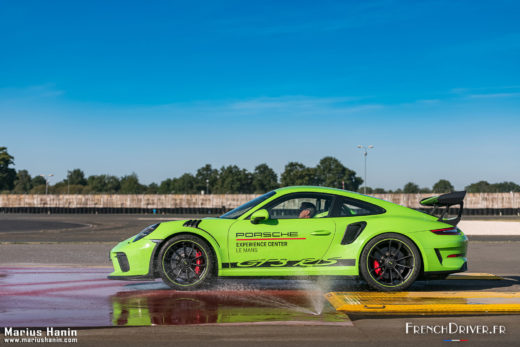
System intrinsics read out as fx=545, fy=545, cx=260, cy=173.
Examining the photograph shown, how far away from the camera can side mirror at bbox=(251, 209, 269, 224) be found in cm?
661

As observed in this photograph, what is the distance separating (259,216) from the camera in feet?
21.7

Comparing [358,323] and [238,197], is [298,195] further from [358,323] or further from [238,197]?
[238,197]

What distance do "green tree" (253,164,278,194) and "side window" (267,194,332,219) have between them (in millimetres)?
133773

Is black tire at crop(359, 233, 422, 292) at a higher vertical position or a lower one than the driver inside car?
lower

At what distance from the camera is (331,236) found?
263 inches

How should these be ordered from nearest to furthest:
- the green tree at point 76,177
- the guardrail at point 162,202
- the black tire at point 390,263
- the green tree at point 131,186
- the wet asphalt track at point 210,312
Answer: the wet asphalt track at point 210,312
the black tire at point 390,263
the guardrail at point 162,202
the green tree at point 131,186
the green tree at point 76,177

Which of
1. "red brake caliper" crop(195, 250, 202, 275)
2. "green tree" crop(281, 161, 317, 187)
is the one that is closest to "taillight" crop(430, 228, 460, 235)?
"red brake caliper" crop(195, 250, 202, 275)

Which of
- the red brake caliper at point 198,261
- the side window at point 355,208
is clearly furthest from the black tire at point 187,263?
the side window at point 355,208

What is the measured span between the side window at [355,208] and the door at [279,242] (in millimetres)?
244

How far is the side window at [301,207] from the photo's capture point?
688 centimetres

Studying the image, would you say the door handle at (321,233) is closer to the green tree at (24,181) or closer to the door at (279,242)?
the door at (279,242)

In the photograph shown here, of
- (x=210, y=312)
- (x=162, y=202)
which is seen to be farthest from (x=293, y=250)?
(x=162, y=202)

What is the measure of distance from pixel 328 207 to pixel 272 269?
108 cm

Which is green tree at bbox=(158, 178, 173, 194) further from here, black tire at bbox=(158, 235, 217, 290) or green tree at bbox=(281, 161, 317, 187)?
black tire at bbox=(158, 235, 217, 290)
